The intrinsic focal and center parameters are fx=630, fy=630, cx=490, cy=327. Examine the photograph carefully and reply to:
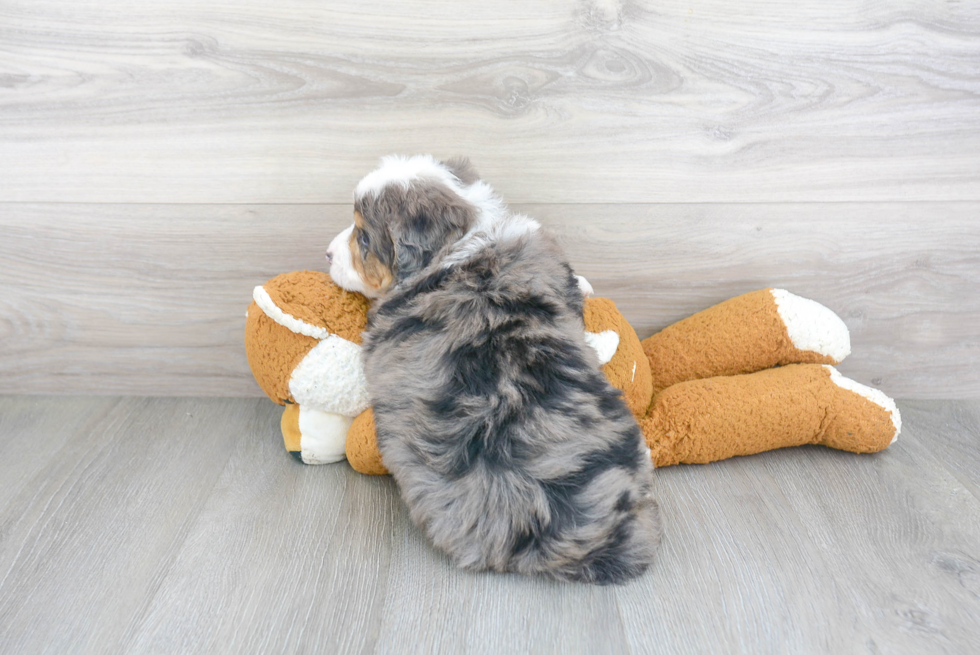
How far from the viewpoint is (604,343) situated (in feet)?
5.32

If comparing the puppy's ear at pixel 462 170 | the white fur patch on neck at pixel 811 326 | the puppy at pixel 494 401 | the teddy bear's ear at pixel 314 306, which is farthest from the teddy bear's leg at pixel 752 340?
the teddy bear's ear at pixel 314 306

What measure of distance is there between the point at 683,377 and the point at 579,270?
44 cm

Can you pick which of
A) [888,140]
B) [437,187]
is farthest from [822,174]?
[437,187]

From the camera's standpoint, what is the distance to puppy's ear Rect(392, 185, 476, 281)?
4.58 ft

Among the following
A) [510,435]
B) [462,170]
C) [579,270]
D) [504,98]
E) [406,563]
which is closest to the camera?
[510,435]

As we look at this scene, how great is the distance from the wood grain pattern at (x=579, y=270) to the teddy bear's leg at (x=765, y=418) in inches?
14.1

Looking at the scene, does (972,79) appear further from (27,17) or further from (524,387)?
(27,17)

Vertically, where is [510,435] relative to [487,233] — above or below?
below

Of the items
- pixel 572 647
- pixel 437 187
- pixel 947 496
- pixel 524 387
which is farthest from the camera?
pixel 947 496

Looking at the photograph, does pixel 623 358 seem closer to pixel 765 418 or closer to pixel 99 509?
pixel 765 418

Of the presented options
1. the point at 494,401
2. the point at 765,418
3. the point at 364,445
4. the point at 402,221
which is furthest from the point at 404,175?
the point at 765,418

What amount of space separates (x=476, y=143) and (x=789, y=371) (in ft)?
3.56

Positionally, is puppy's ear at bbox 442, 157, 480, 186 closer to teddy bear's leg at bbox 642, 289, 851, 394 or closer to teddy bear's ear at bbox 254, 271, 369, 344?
teddy bear's ear at bbox 254, 271, 369, 344

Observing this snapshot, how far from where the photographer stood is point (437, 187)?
4.72 ft
